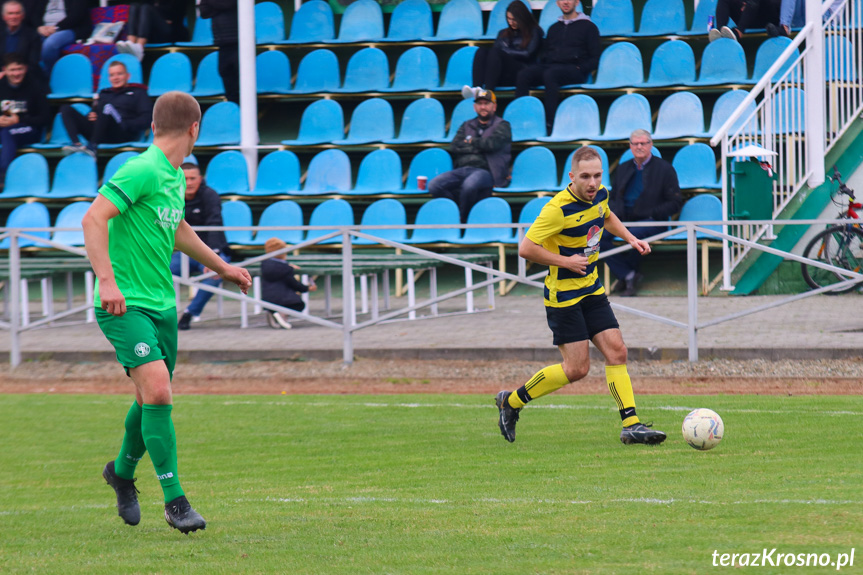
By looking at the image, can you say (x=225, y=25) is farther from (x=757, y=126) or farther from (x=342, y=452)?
(x=342, y=452)

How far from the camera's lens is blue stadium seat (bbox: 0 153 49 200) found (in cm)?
1781

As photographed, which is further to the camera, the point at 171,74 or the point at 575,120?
the point at 171,74

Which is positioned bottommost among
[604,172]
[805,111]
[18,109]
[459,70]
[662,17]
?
[604,172]

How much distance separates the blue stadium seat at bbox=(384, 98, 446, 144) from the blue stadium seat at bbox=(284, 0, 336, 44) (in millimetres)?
2819

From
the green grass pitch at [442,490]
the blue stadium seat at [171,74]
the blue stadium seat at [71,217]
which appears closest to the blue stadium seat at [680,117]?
the green grass pitch at [442,490]

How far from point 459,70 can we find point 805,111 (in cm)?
591

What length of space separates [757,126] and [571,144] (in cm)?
281

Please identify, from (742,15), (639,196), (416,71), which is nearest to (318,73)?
(416,71)

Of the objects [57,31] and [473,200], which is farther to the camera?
[57,31]

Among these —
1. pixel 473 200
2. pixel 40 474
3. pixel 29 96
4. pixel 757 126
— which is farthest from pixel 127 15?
pixel 40 474

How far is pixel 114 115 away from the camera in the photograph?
17.8 m

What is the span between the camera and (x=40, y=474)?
6965 mm

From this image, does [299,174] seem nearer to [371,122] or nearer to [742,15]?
[371,122]

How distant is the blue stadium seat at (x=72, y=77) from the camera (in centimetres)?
1923
